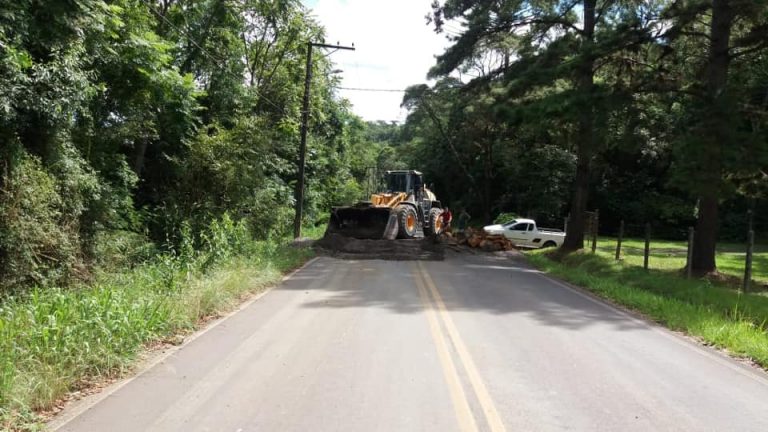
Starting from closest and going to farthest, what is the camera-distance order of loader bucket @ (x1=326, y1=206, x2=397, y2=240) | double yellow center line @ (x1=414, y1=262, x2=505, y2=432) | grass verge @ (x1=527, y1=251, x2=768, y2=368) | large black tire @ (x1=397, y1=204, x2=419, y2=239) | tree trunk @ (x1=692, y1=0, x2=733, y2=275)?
double yellow center line @ (x1=414, y1=262, x2=505, y2=432) < grass verge @ (x1=527, y1=251, x2=768, y2=368) < tree trunk @ (x1=692, y1=0, x2=733, y2=275) < loader bucket @ (x1=326, y1=206, x2=397, y2=240) < large black tire @ (x1=397, y1=204, x2=419, y2=239)

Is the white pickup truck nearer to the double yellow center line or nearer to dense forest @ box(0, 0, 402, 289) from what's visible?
dense forest @ box(0, 0, 402, 289)

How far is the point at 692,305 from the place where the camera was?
1190 cm

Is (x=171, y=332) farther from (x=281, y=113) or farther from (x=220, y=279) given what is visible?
(x=281, y=113)

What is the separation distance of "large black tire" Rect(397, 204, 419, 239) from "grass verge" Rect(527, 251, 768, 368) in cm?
685

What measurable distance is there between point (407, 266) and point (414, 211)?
7720 millimetres

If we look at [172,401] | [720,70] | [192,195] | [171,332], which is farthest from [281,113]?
[172,401]

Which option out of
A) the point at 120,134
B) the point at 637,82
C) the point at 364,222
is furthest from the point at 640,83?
the point at 120,134

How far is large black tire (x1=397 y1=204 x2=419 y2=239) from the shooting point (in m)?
24.4

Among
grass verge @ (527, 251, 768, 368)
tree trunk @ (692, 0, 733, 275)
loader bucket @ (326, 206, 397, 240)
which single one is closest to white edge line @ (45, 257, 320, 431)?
grass verge @ (527, 251, 768, 368)

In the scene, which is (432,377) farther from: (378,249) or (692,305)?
(378,249)

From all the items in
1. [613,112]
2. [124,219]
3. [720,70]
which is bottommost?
[124,219]

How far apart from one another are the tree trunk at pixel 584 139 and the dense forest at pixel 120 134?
9.87 meters

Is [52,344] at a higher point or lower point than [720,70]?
lower

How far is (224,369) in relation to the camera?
6637mm
